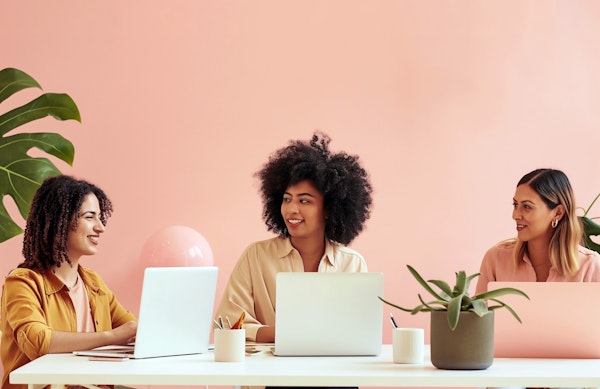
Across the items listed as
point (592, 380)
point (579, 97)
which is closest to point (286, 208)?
point (592, 380)

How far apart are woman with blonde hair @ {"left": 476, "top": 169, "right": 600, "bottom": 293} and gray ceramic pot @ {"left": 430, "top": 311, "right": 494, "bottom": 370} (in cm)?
126

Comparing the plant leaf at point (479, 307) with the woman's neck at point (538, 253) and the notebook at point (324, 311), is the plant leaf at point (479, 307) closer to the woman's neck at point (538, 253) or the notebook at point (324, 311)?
the notebook at point (324, 311)

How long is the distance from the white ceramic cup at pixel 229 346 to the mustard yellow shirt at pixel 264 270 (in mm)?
748

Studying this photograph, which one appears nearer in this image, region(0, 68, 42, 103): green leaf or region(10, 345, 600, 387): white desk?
region(10, 345, 600, 387): white desk

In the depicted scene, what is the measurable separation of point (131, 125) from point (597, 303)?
3.02 m

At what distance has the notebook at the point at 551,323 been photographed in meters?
2.68

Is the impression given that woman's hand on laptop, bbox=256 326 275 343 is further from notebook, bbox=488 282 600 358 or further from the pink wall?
the pink wall

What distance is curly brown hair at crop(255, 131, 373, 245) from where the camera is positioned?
11.8 ft

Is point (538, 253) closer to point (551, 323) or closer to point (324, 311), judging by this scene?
point (551, 323)

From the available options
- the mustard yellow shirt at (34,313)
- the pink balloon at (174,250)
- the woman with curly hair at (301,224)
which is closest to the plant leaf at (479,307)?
the woman with curly hair at (301,224)

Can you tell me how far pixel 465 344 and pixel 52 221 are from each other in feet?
5.10

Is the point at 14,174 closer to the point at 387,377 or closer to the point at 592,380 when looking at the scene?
the point at 387,377

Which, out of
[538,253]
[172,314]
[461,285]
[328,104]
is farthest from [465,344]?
[328,104]

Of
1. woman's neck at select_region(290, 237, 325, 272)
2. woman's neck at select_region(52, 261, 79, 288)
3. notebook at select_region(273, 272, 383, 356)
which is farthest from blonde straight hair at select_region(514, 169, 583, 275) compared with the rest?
woman's neck at select_region(52, 261, 79, 288)
